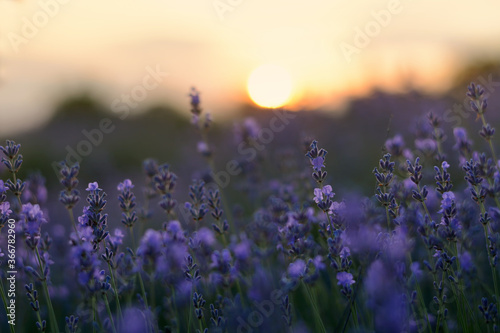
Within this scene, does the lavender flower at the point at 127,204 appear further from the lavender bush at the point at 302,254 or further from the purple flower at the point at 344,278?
the purple flower at the point at 344,278

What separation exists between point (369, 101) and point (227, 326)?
12943mm

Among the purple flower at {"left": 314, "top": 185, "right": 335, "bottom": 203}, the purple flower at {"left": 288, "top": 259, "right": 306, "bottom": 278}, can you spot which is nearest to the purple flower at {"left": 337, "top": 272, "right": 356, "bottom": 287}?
the purple flower at {"left": 288, "top": 259, "right": 306, "bottom": 278}

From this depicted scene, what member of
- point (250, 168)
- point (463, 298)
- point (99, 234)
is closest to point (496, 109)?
point (250, 168)

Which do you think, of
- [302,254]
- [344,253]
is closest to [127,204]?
[302,254]

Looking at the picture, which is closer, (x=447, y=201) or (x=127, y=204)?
(x=447, y=201)

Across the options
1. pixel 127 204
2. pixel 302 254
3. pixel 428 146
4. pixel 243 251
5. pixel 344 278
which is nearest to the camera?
pixel 344 278

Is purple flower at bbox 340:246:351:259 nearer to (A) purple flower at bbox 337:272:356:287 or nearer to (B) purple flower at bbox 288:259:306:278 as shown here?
(A) purple flower at bbox 337:272:356:287

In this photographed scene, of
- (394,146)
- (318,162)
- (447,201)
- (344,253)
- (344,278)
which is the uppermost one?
(394,146)

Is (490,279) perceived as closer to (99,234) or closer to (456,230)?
(456,230)

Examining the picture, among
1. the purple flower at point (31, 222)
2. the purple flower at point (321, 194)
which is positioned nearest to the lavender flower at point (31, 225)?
the purple flower at point (31, 222)

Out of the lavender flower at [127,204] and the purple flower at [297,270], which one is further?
the lavender flower at [127,204]

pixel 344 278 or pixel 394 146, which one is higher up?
pixel 394 146

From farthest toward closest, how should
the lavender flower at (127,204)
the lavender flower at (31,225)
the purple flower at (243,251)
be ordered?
the purple flower at (243,251)
the lavender flower at (127,204)
the lavender flower at (31,225)

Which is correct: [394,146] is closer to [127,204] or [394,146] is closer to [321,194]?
[321,194]
